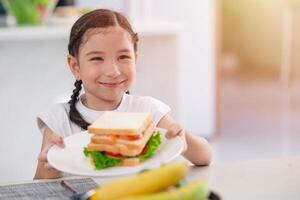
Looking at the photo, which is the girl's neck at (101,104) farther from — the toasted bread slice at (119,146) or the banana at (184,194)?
the banana at (184,194)

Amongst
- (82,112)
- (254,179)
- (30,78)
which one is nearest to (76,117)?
(82,112)

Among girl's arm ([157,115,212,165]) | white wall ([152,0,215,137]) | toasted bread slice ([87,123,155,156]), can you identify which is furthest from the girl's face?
white wall ([152,0,215,137])

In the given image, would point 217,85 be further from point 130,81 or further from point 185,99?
point 130,81

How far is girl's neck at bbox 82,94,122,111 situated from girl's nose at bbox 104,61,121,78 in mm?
98

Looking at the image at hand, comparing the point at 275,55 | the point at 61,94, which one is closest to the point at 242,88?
the point at 275,55

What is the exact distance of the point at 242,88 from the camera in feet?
18.7

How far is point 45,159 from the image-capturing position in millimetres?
1064

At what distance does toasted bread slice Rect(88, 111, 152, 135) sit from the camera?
96 centimetres

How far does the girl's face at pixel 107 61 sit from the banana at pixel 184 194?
0.50 m

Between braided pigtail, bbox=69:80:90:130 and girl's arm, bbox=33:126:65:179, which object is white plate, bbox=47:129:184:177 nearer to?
girl's arm, bbox=33:126:65:179

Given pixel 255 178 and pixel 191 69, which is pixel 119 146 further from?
pixel 191 69

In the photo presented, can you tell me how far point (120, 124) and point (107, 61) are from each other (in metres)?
0.22

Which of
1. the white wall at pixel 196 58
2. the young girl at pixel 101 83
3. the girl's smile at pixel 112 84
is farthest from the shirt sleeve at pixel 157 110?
the white wall at pixel 196 58

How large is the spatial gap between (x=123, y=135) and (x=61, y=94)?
1711 mm
